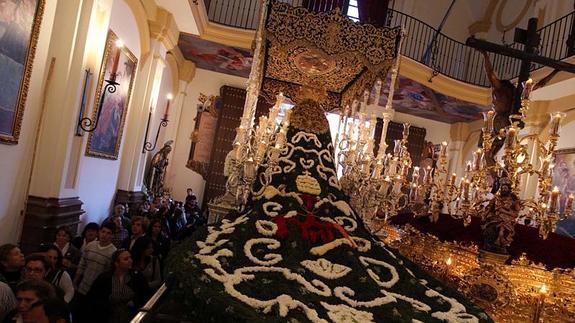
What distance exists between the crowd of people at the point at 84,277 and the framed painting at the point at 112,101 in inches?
72.2

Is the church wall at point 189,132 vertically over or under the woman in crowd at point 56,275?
over

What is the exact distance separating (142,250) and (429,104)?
33.7 ft

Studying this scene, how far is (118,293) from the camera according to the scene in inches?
160

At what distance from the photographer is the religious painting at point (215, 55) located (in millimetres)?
11656

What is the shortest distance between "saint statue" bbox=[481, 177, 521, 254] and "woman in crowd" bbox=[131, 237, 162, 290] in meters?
3.06

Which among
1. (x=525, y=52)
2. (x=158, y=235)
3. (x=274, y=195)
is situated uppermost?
(x=525, y=52)

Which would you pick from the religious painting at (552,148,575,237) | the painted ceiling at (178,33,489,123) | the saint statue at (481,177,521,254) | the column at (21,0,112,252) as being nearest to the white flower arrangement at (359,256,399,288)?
the saint statue at (481,177,521,254)

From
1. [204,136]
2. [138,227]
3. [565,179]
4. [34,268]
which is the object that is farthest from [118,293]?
[204,136]

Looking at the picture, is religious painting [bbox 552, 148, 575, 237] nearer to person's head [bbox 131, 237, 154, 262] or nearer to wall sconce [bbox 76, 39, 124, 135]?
person's head [bbox 131, 237, 154, 262]

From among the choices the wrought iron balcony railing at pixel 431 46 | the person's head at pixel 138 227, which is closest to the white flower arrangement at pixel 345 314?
the person's head at pixel 138 227

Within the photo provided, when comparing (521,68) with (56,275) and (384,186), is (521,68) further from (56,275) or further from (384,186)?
(56,275)

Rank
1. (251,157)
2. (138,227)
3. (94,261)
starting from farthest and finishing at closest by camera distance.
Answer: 1. (138,227)
2. (251,157)
3. (94,261)

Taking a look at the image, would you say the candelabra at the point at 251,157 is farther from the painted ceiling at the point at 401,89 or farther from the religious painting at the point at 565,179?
the religious painting at the point at 565,179

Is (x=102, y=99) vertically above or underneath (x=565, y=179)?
underneath
